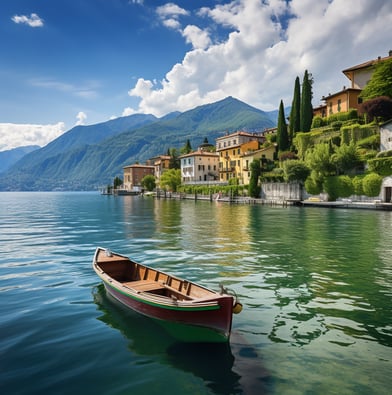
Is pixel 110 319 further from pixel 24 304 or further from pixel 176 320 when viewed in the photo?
pixel 24 304

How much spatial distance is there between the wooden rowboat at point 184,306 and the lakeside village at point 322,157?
1992 inches

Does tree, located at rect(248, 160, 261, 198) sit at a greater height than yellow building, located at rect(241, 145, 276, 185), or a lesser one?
lesser

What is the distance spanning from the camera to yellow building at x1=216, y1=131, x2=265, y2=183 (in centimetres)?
9894

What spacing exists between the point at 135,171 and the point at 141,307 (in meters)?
164

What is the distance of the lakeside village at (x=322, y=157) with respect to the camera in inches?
2315

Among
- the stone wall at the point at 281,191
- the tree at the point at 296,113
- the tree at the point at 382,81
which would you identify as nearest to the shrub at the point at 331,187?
the stone wall at the point at 281,191

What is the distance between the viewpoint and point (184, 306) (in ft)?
27.9

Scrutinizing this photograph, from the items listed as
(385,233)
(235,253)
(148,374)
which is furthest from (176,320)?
(385,233)

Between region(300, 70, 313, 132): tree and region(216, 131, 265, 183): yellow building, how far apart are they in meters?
17.1

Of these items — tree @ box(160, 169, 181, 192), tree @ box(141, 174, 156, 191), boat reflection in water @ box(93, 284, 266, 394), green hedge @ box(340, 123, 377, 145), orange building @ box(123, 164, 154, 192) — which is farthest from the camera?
orange building @ box(123, 164, 154, 192)

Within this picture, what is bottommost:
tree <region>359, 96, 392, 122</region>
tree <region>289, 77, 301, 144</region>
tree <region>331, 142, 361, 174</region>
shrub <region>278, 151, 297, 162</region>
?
tree <region>331, 142, 361, 174</region>

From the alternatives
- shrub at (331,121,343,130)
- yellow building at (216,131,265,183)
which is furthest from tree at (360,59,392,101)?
yellow building at (216,131,265,183)

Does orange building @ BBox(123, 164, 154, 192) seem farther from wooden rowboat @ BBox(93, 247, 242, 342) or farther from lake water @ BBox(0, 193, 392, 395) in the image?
wooden rowboat @ BBox(93, 247, 242, 342)

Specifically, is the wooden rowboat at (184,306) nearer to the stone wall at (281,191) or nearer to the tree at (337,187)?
the tree at (337,187)
